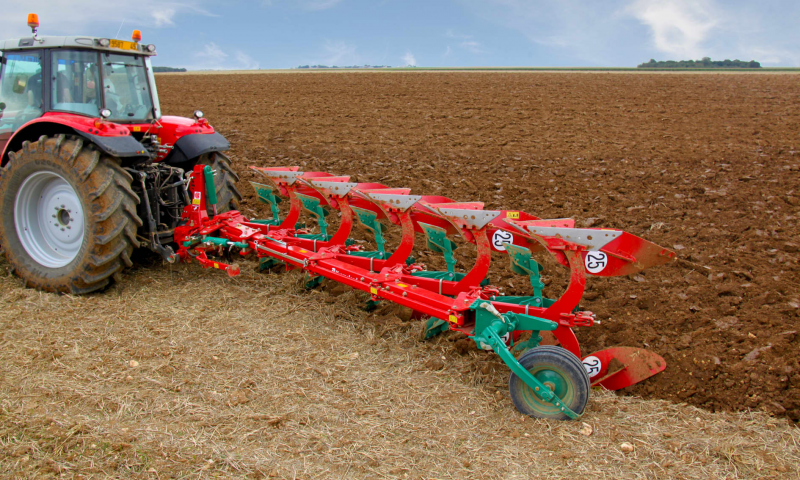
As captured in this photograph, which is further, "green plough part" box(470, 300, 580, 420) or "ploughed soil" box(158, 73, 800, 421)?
"ploughed soil" box(158, 73, 800, 421)

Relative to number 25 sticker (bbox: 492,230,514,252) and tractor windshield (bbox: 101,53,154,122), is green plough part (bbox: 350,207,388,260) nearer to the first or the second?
number 25 sticker (bbox: 492,230,514,252)

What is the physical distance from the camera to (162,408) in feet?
10.5

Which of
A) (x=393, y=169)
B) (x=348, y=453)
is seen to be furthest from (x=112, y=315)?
(x=393, y=169)

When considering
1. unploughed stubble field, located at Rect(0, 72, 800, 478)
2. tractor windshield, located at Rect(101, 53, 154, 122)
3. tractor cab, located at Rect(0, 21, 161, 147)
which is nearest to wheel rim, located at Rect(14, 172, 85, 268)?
unploughed stubble field, located at Rect(0, 72, 800, 478)

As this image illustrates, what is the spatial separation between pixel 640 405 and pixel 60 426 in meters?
3.44

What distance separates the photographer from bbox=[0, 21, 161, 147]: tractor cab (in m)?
4.78

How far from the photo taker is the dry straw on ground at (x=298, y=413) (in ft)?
9.00

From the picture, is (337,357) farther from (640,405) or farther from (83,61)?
(83,61)

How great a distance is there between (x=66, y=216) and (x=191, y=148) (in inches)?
51.7

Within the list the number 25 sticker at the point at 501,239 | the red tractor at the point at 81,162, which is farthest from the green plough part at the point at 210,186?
the number 25 sticker at the point at 501,239

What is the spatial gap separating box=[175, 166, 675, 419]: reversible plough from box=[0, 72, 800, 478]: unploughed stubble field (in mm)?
230

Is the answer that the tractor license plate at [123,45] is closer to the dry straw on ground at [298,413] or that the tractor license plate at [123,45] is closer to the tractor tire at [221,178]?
the tractor tire at [221,178]

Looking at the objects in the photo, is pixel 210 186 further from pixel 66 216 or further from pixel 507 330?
pixel 507 330

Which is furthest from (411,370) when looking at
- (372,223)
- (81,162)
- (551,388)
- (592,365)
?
(81,162)
